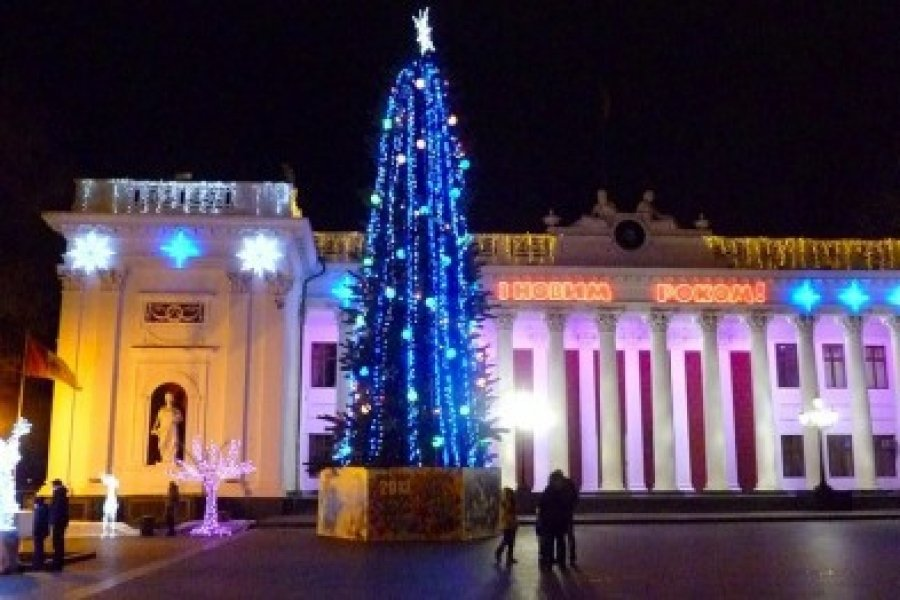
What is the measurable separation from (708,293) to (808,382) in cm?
550

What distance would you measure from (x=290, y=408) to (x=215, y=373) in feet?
11.1

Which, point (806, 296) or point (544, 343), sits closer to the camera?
point (806, 296)

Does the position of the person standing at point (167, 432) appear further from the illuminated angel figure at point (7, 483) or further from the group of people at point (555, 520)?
the group of people at point (555, 520)

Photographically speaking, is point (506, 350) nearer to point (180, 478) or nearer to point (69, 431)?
point (180, 478)

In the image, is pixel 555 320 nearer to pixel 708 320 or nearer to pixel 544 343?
pixel 544 343

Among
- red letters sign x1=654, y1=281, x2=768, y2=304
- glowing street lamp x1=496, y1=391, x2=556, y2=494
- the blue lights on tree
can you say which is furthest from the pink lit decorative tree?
the blue lights on tree

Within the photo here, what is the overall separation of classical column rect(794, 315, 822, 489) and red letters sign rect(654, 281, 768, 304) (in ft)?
7.13

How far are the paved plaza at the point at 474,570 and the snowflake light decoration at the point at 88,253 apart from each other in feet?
39.3

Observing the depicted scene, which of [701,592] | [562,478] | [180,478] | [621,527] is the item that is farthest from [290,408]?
[701,592]

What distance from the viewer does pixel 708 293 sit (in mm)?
38438

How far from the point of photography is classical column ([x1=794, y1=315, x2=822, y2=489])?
38312mm

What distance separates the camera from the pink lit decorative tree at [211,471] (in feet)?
83.9

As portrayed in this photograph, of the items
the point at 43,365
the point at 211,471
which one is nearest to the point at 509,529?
the point at 211,471

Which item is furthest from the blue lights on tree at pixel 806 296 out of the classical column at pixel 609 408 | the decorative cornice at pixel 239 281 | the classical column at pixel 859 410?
the decorative cornice at pixel 239 281
